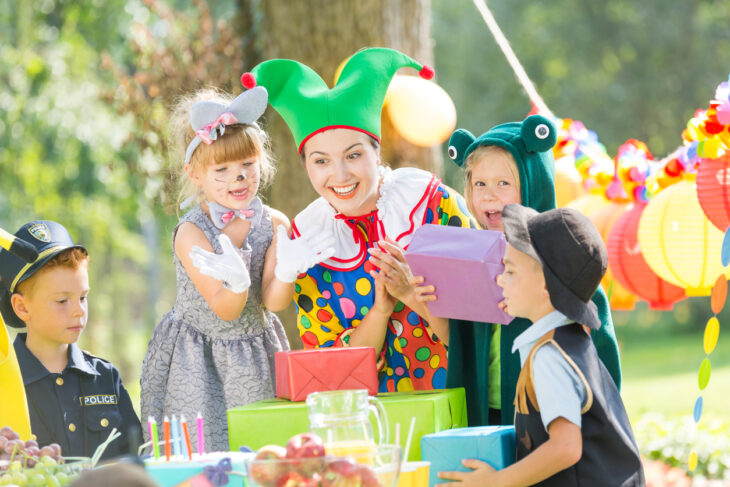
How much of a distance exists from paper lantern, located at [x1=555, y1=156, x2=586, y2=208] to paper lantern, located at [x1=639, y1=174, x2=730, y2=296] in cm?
76

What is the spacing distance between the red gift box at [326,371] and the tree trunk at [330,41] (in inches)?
113

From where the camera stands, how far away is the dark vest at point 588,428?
79.4 inches

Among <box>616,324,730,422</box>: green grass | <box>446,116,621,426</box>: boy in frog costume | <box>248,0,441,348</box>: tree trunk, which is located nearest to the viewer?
<box>446,116,621,426</box>: boy in frog costume

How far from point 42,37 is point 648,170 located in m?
9.07

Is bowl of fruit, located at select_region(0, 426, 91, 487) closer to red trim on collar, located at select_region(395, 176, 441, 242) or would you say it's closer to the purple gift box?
the purple gift box

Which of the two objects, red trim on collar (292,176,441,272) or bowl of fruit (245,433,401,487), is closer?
bowl of fruit (245,433,401,487)

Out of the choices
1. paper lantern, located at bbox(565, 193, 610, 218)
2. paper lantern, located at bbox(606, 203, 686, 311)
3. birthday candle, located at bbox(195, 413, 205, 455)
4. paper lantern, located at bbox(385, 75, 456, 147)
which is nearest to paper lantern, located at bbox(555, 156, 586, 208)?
paper lantern, located at bbox(565, 193, 610, 218)

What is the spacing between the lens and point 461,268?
234cm

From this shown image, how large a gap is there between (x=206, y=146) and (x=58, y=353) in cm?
81

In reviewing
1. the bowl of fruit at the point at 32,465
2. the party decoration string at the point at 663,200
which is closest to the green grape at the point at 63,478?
the bowl of fruit at the point at 32,465

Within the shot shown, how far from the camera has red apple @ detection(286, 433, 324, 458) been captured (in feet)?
5.30

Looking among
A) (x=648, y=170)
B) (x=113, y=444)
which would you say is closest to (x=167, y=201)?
(x=113, y=444)

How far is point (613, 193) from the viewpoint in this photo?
16.5ft

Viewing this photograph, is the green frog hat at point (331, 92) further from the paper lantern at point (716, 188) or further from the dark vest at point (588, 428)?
the paper lantern at point (716, 188)
